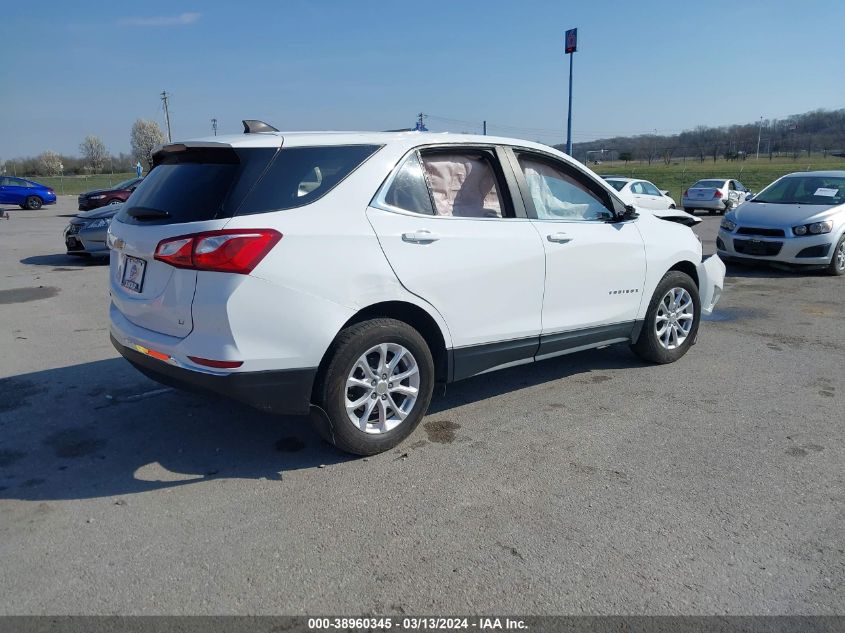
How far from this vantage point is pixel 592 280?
498 cm

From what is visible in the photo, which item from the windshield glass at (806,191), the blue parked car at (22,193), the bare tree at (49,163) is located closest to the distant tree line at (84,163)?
the bare tree at (49,163)

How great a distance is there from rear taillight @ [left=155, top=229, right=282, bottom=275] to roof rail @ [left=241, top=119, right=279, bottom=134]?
99 cm

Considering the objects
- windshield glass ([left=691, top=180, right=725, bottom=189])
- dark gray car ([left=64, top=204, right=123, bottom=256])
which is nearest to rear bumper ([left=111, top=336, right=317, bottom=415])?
dark gray car ([left=64, top=204, right=123, bottom=256])

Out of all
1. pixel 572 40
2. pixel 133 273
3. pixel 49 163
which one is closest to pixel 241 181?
pixel 133 273

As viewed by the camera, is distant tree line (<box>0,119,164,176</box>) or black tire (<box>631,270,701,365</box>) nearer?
black tire (<box>631,270,701,365</box>)

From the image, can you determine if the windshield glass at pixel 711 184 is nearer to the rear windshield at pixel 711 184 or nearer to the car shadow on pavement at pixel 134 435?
the rear windshield at pixel 711 184

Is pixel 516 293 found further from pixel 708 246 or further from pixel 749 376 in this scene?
pixel 708 246

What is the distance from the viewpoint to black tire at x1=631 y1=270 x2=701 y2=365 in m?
5.55

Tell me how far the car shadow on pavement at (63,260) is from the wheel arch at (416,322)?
31.4ft

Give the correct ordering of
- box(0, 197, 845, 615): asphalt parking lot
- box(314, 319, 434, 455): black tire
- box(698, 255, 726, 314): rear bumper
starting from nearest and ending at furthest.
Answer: box(0, 197, 845, 615): asphalt parking lot → box(314, 319, 434, 455): black tire → box(698, 255, 726, 314): rear bumper

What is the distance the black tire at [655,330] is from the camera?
5555 mm

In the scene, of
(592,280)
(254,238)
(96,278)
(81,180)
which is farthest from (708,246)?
(81,180)

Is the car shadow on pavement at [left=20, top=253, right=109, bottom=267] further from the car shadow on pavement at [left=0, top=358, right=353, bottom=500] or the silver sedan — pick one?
the silver sedan

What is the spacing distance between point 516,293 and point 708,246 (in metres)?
11.8
